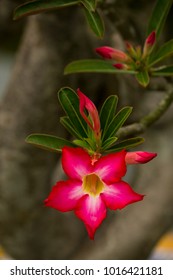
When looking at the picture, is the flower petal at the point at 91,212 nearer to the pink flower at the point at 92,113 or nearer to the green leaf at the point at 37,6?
the pink flower at the point at 92,113

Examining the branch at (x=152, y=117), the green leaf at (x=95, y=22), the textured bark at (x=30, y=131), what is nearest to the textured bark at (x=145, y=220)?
the textured bark at (x=30, y=131)

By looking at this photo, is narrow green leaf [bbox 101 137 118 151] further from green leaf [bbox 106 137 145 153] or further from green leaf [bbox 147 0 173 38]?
green leaf [bbox 147 0 173 38]

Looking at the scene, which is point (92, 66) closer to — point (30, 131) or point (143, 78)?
point (143, 78)

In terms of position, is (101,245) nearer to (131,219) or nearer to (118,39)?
(131,219)

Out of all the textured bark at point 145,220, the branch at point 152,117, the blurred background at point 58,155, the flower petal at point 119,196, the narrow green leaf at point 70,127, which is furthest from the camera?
the textured bark at point 145,220

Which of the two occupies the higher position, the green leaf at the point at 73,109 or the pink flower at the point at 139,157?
the green leaf at the point at 73,109

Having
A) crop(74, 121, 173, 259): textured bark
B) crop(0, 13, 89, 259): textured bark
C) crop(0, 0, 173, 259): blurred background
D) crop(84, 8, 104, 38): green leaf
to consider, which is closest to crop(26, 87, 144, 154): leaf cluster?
crop(84, 8, 104, 38): green leaf

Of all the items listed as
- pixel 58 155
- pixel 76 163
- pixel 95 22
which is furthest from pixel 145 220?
pixel 76 163

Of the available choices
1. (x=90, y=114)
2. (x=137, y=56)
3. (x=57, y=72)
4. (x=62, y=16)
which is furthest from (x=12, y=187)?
(x=90, y=114)

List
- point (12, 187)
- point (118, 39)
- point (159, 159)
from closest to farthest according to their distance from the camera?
point (118, 39)
point (12, 187)
point (159, 159)
